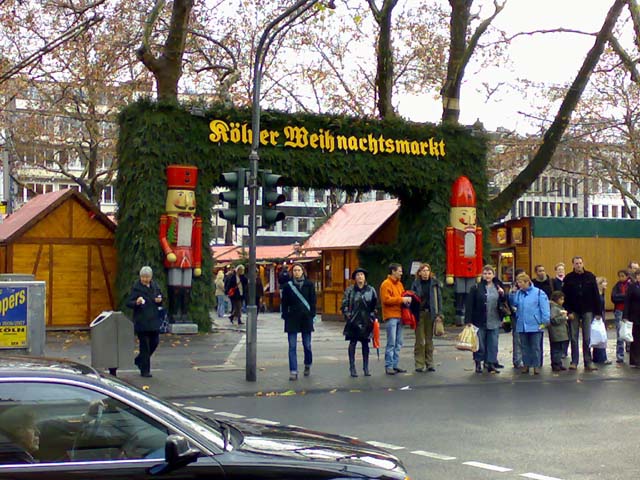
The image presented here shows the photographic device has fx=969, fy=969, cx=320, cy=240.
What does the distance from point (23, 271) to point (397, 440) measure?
16.0 metres

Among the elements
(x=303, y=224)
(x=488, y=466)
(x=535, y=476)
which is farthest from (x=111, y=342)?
(x=303, y=224)

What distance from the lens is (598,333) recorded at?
17.4 metres

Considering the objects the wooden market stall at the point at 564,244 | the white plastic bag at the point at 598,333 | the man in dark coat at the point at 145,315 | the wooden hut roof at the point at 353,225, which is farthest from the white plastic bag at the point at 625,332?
the wooden market stall at the point at 564,244

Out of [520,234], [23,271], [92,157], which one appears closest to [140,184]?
[23,271]

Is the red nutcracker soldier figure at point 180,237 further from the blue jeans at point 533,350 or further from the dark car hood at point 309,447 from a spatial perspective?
the dark car hood at point 309,447

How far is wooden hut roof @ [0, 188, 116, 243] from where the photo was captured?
935 inches

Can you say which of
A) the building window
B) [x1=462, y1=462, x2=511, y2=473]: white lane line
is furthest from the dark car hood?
the building window

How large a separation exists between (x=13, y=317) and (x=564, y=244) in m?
23.9

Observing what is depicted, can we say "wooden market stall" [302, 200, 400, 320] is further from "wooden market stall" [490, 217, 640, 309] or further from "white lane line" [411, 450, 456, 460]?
"white lane line" [411, 450, 456, 460]

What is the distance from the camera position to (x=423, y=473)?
27.1 ft

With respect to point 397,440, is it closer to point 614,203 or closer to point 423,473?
point 423,473

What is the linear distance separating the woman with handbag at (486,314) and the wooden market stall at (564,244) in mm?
16218

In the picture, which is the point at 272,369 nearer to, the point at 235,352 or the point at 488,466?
the point at 235,352

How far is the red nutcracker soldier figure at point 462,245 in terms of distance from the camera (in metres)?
27.2
